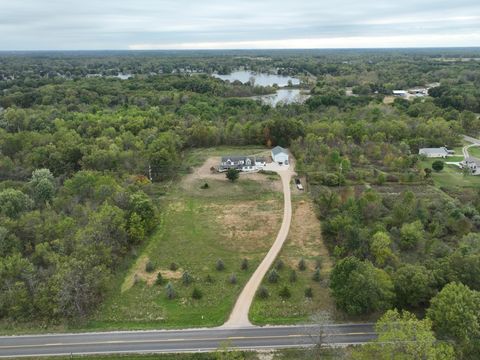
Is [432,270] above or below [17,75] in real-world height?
below

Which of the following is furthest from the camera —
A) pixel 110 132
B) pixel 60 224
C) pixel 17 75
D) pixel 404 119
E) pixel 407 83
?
pixel 17 75

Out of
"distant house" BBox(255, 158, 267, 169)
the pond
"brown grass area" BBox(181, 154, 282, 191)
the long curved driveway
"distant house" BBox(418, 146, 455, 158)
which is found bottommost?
the long curved driveway

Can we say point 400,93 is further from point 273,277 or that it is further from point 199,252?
point 273,277

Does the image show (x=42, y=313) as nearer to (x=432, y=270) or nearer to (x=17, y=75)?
(x=432, y=270)

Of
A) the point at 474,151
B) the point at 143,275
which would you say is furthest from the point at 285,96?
the point at 143,275

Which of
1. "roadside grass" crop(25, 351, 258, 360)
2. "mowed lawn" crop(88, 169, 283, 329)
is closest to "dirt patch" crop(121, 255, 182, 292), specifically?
"mowed lawn" crop(88, 169, 283, 329)

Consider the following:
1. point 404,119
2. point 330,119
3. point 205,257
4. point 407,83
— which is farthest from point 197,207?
point 407,83

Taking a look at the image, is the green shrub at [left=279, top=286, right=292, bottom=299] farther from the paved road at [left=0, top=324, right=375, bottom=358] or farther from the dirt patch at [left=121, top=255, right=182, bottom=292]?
the dirt patch at [left=121, top=255, right=182, bottom=292]
